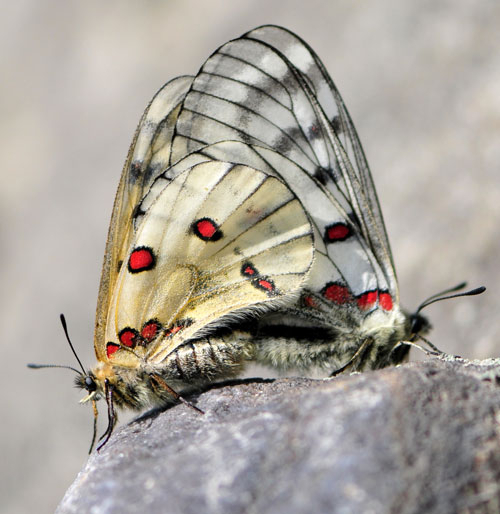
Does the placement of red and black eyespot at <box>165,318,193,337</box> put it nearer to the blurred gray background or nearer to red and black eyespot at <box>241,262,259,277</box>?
red and black eyespot at <box>241,262,259,277</box>

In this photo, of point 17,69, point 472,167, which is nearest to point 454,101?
point 472,167

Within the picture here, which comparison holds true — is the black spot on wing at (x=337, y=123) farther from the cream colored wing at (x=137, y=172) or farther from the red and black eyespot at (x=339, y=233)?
the cream colored wing at (x=137, y=172)

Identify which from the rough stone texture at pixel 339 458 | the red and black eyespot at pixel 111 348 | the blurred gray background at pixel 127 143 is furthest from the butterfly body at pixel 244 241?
the blurred gray background at pixel 127 143

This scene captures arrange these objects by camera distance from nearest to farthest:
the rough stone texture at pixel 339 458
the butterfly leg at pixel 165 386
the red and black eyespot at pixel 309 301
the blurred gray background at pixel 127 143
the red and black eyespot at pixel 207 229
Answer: the rough stone texture at pixel 339 458 < the butterfly leg at pixel 165 386 < the red and black eyespot at pixel 207 229 < the red and black eyespot at pixel 309 301 < the blurred gray background at pixel 127 143

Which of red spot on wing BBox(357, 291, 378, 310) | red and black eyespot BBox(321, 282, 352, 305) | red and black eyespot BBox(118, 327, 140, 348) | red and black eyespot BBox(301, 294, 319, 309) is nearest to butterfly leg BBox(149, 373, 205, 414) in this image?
red and black eyespot BBox(118, 327, 140, 348)

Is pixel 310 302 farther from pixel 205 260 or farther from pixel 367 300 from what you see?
pixel 205 260

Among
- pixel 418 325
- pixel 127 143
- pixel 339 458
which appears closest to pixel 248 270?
pixel 418 325

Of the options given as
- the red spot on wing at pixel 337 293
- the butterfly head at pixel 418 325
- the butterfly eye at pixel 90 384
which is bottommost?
the butterfly head at pixel 418 325
